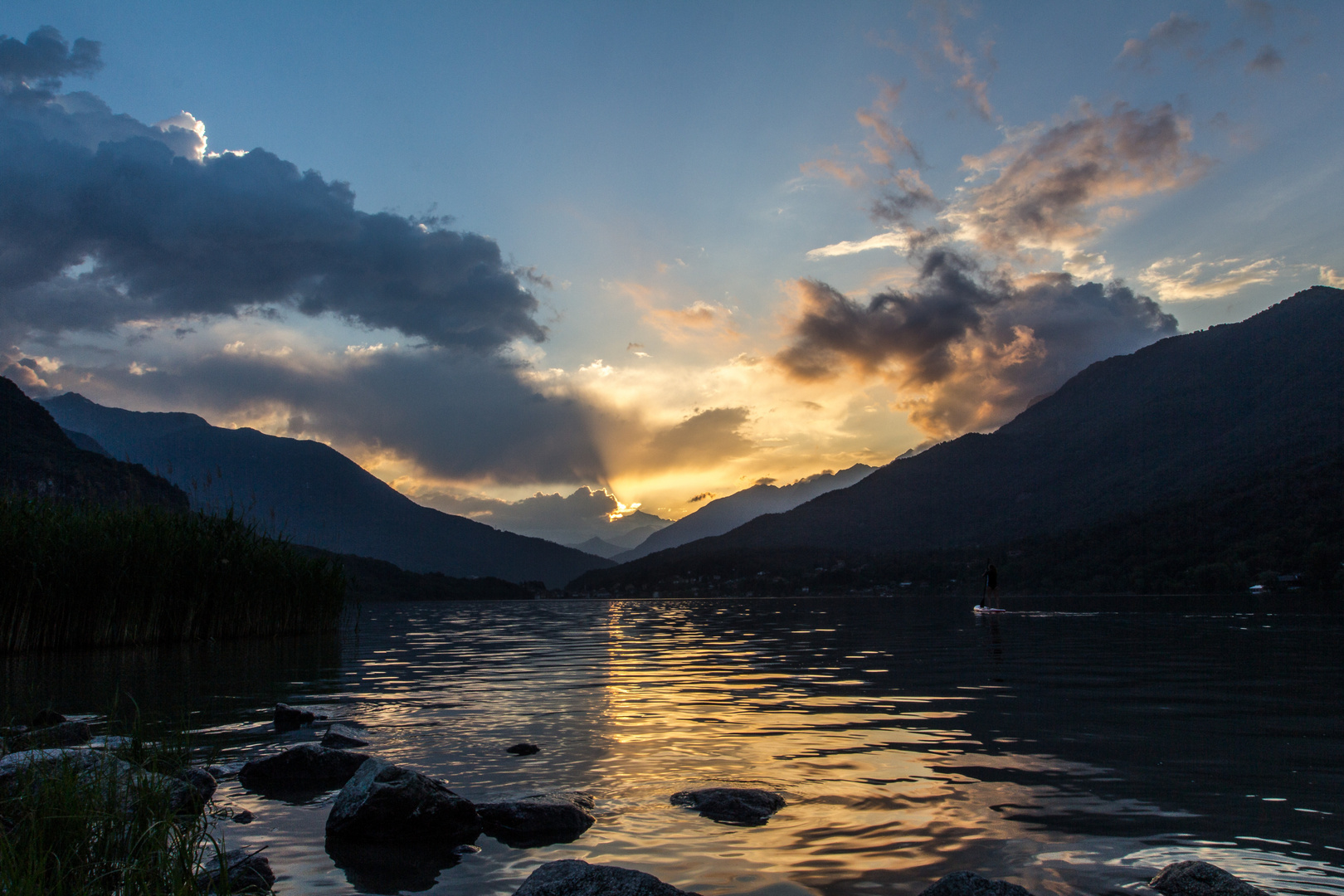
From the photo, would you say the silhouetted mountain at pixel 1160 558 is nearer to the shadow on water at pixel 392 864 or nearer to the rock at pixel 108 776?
the shadow on water at pixel 392 864

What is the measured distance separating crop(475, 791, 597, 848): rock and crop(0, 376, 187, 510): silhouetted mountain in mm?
63627

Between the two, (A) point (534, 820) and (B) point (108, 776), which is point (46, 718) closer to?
(B) point (108, 776)

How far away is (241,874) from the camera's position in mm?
6320

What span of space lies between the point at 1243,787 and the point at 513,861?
26.6ft

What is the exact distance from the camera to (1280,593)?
71.4 m

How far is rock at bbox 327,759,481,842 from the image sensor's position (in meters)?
8.06

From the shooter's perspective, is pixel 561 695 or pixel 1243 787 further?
pixel 561 695

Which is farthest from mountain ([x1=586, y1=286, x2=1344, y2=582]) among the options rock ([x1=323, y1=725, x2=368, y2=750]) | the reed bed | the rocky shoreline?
rock ([x1=323, y1=725, x2=368, y2=750])

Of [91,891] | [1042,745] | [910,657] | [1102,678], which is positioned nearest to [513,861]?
[91,891]

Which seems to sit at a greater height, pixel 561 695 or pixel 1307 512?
pixel 1307 512

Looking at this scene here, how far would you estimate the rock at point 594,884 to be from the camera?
5.77m

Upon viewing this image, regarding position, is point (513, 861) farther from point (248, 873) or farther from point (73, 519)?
point (73, 519)

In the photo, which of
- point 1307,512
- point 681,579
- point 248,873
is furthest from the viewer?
point 681,579

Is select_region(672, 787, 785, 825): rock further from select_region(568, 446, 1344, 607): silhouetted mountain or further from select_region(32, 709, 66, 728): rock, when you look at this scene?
select_region(568, 446, 1344, 607): silhouetted mountain
